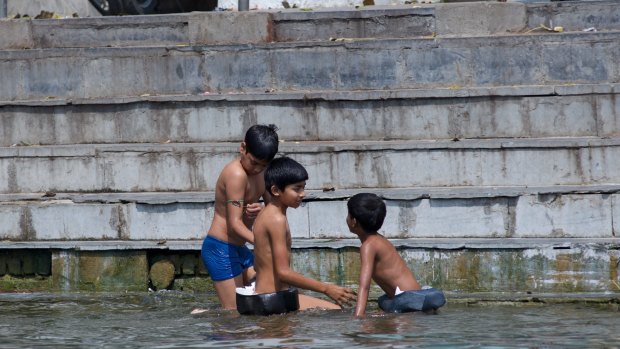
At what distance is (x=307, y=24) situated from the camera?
1225 centimetres

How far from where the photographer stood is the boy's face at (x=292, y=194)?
841 centimetres

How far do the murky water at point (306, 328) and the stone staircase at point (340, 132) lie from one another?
0.95 m

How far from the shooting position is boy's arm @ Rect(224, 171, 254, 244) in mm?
8701

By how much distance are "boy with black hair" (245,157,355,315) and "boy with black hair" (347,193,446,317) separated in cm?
38

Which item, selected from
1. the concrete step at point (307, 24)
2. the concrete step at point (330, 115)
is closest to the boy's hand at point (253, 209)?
the concrete step at point (330, 115)

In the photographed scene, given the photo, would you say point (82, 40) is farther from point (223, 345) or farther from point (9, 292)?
point (223, 345)

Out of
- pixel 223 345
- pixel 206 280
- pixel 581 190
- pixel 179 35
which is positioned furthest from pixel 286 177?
pixel 179 35

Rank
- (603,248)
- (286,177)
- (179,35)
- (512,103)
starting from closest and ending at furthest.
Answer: (286,177), (603,248), (512,103), (179,35)

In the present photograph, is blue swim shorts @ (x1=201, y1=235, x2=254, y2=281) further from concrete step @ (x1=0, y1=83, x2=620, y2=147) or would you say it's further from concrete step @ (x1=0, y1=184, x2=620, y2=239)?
concrete step @ (x1=0, y1=83, x2=620, y2=147)

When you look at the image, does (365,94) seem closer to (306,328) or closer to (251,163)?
(251,163)

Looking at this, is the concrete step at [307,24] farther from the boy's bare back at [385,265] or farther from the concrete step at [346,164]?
the boy's bare back at [385,265]

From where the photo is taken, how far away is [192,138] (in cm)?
1165

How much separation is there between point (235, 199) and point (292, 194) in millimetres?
529

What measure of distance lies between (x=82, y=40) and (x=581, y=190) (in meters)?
5.76
